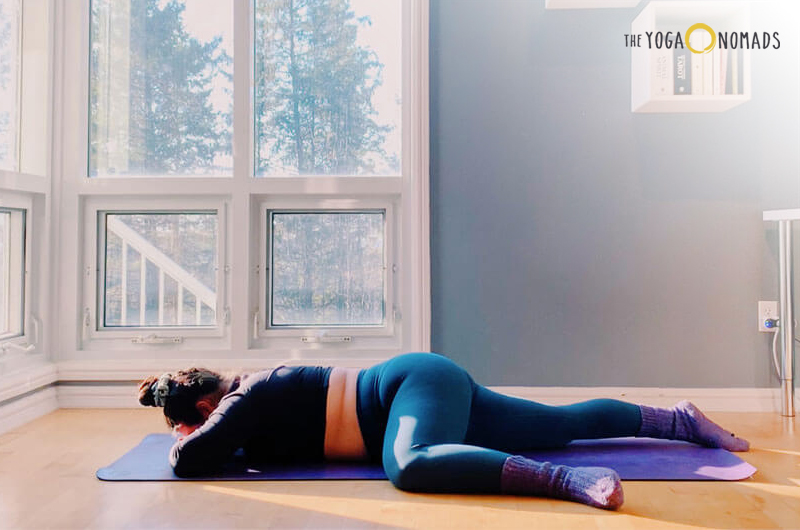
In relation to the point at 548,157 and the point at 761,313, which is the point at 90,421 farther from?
the point at 761,313

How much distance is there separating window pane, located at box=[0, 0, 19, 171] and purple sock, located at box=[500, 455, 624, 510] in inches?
91.9

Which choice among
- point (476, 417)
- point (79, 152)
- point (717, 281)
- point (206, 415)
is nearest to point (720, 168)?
point (717, 281)

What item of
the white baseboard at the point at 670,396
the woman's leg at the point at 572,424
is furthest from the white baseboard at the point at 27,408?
the white baseboard at the point at 670,396

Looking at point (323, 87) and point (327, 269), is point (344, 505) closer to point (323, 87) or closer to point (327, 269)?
point (327, 269)

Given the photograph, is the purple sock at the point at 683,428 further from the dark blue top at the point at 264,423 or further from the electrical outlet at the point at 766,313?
the dark blue top at the point at 264,423

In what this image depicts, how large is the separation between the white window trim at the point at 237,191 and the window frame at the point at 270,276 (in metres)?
0.02

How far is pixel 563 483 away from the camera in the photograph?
68.7 inches

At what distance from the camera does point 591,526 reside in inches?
63.2

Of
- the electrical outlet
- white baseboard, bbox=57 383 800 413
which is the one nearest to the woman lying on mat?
white baseboard, bbox=57 383 800 413

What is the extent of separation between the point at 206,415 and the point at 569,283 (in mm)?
1590

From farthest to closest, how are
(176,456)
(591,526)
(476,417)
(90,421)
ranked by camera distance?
(90,421) → (476,417) → (176,456) → (591,526)

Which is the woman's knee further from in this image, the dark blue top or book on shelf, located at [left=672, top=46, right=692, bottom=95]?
book on shelf, located at [left=672, top=46, right=692, bottom=95]

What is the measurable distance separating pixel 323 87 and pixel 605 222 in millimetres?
1310

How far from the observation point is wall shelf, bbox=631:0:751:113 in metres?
2.83
